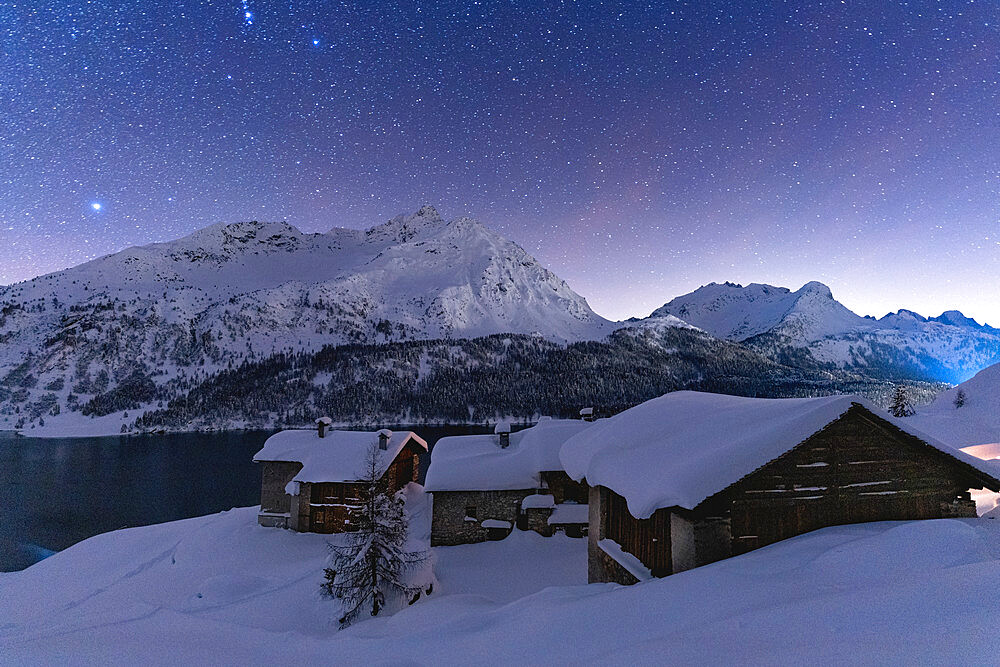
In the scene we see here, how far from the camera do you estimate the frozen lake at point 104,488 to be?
4816 centimetres

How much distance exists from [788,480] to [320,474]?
32.3m

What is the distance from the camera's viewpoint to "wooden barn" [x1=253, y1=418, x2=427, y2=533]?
3481 cm

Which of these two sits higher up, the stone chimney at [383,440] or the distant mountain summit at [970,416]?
the distant mountain summit at [970,416]

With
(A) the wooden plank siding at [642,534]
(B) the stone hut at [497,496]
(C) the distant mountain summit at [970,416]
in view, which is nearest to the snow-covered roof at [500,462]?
(B) the stone hut at [497,496]

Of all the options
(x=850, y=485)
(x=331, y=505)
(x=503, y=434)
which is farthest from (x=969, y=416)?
(x=331, y=505)

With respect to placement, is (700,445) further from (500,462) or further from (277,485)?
(277,485)

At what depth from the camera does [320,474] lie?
34.9 meters

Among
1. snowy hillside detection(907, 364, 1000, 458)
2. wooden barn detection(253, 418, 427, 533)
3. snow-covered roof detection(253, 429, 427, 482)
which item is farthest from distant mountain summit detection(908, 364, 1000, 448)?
snow-covered roof detection(253, 429, 427, 482)

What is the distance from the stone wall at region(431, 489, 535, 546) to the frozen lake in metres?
37.9

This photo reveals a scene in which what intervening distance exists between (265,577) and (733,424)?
26.7 metres

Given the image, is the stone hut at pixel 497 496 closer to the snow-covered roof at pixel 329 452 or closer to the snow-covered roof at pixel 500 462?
the snow-covered roof at pixel 500 462

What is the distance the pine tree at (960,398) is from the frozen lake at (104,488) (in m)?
66.0

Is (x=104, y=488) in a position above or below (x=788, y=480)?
below

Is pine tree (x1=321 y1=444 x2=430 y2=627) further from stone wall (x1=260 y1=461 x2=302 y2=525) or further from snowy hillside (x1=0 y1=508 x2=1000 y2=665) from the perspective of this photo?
stone wall (x1=260 y1=461 x2=302 y2=525)
